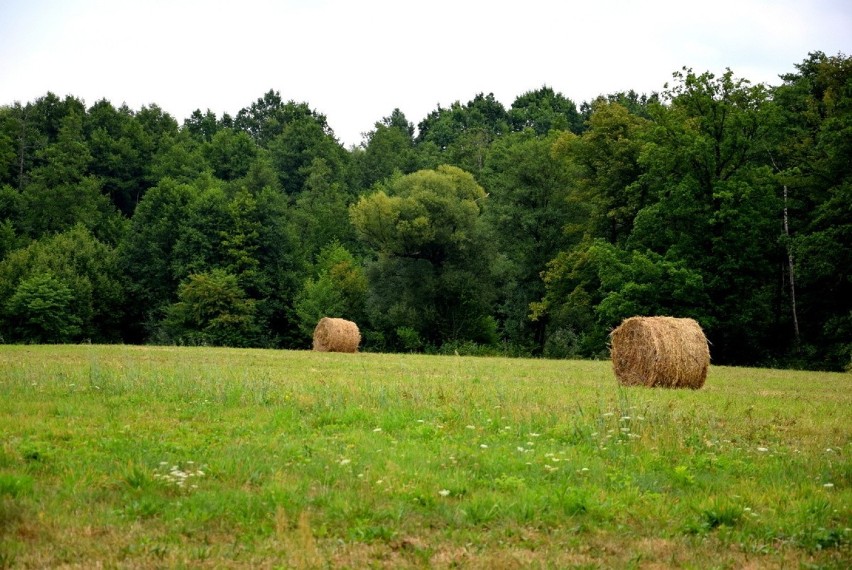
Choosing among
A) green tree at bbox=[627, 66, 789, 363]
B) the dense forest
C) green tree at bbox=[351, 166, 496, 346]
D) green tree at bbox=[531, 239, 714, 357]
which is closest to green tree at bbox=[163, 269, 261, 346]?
the dense forest

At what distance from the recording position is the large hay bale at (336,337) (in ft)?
122

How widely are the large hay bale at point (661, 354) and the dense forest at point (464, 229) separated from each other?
58.3 ft

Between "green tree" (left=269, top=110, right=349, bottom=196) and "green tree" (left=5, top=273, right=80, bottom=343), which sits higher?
"green tree" (left=269, top=110, right=349, bottom=196)

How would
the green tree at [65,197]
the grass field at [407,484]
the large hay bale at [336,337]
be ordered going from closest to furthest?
the grass field at [407,484] → the large hay bale at [336,337] → the green tree at [65,197]

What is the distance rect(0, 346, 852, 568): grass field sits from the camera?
5754 mm

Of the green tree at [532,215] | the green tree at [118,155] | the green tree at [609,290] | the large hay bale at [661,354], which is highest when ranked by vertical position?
the green tree at [118,155]

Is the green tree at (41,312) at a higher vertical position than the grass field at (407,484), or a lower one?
higher

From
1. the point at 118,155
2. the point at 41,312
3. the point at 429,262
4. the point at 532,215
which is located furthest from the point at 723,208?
the point at 118,155

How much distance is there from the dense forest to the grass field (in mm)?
27662

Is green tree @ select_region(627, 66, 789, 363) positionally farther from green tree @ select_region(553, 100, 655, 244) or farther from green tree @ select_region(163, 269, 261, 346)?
green tree @ select_region(163, 269, 261, 346)

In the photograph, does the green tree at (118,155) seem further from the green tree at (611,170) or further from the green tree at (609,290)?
the green tree at (611,170)

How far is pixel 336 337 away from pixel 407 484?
30.2 m

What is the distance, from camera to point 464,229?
2170 inches

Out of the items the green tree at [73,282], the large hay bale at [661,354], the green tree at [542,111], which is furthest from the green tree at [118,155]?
the large hay bale at [661,354]
